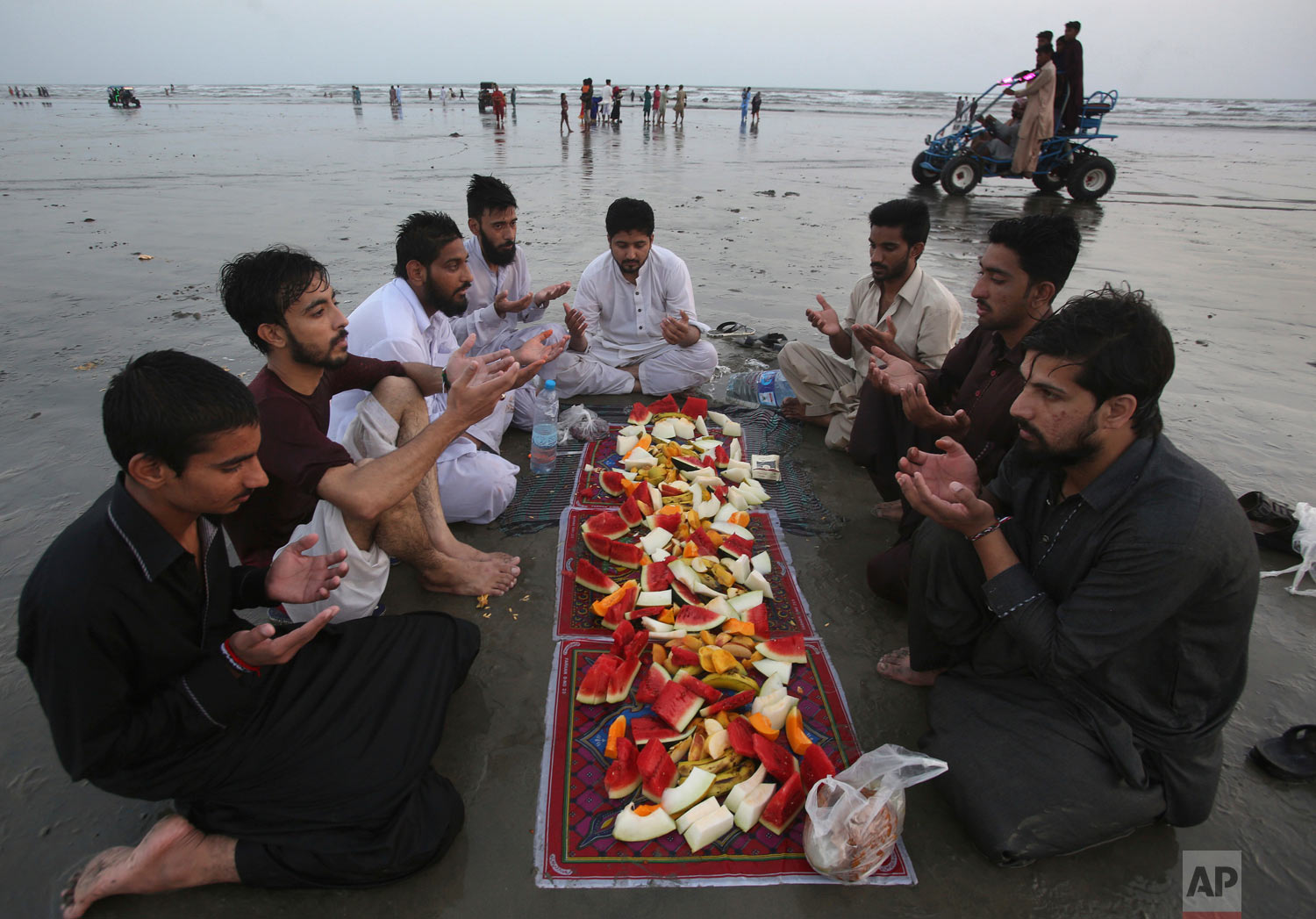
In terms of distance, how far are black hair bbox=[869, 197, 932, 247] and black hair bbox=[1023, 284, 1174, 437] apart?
7.61 feet

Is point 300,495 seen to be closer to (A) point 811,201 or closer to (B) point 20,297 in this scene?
(B) point 20,297

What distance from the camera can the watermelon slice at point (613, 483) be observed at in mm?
4113

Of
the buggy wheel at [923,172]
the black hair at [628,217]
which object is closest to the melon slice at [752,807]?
the black hair at [628,217]

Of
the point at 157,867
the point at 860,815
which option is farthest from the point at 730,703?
A: the point at 157,867

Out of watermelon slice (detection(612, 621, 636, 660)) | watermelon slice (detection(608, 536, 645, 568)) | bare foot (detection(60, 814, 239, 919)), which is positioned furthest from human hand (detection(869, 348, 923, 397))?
bare foot (detection(60, 814, 239, 919))

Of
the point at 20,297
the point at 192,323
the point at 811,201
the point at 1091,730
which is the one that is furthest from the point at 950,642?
the point at 811,201

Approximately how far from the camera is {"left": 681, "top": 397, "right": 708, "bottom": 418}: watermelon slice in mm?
4852

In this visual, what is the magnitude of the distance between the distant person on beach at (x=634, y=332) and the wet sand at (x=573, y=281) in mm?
885

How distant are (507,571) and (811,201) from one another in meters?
12.6

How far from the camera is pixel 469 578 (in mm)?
3309

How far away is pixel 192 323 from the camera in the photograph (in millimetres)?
6680

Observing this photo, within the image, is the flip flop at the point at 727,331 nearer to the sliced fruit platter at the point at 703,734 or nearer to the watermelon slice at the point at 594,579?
the watermelon slice at the point at 594,579

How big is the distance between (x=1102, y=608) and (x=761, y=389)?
361 cm

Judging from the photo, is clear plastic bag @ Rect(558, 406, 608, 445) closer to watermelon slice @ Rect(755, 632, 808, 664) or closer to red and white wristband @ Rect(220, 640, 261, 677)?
watermelon slice @ Rect(755, 632, 808, 664)
